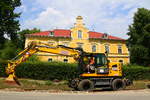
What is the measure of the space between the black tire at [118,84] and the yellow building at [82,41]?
27.9 metres

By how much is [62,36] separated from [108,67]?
28648 millimetres

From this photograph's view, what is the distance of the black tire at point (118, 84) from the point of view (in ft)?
47.7

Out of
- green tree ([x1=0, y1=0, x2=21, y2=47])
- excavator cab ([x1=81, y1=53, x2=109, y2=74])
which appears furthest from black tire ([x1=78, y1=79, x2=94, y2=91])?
green tree ([x1=0, y1=0, x2=21, y2=47])

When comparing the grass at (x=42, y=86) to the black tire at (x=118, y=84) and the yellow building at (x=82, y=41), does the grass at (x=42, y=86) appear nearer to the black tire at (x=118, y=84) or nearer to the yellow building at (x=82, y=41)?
the black tire at (x=118, y=84)

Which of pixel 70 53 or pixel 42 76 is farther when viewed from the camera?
pixel 42 76

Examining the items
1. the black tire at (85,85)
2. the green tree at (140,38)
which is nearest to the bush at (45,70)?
the black tire at (85,85)

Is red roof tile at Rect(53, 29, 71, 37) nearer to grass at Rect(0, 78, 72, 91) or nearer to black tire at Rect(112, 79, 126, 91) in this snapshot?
grass at Rect(0, 78, 72, 91)

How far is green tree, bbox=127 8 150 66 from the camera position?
38.6m

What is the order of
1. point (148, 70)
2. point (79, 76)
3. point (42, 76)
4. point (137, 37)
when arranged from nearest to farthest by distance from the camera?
point (79, 76) < point (42, 76) < point (148, 70) < point (137, 37)

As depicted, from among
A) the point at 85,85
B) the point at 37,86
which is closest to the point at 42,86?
the point at 37,86

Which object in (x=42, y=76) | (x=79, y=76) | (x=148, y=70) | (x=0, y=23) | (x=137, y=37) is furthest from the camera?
(x=137, y=37)

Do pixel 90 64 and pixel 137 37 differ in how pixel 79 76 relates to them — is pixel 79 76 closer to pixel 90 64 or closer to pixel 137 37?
pixel 90 64

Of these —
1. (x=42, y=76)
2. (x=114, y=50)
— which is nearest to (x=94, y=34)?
(x=114, y=50)

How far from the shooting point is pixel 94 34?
45.9 metres
